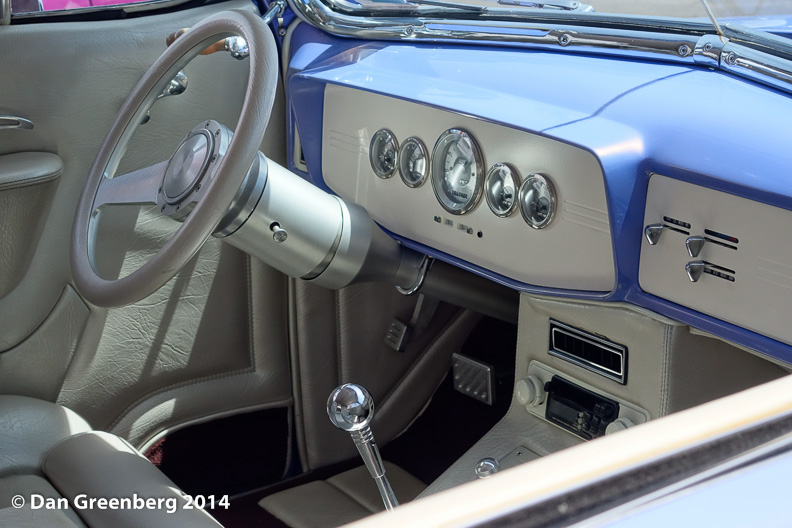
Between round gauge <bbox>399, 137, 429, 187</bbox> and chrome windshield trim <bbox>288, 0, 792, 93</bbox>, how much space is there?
0.87 ft

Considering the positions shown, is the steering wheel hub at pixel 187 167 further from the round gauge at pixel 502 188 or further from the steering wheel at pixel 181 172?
the round gauge at pixel 502 188

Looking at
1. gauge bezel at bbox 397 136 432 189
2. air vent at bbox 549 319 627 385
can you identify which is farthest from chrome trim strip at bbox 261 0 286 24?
air vent at bbox 549 319 627 385

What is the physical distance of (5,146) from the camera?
172 centimetres

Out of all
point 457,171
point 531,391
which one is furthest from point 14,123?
point 531,391

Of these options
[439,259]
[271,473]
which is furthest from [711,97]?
[271,473]

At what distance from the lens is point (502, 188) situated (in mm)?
1515

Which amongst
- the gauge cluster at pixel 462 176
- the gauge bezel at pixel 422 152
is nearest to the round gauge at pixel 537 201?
the gauge cluster at pixel 462 176

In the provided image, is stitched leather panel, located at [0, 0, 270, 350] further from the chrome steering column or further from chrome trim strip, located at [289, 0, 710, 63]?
the chrome steering column

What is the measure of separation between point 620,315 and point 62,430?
105cm

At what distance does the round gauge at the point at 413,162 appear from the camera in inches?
64.4

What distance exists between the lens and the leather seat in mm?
1361

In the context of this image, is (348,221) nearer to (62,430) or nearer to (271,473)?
(62,430)

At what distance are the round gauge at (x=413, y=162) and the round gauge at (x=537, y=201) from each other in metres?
0.24

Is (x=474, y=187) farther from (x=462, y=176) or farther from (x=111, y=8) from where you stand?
(x=111, y=8)
